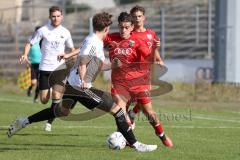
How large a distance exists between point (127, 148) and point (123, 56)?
1623 mm

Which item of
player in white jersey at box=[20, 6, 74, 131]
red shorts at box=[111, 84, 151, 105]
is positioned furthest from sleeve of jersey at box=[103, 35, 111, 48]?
player in white jersey at box=[20, 6, 74, 131]

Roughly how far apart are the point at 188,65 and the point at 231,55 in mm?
3493

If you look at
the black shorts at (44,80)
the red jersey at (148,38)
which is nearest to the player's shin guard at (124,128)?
the red jersey at (148,38)

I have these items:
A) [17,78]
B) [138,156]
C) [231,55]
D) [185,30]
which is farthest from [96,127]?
[185,30]

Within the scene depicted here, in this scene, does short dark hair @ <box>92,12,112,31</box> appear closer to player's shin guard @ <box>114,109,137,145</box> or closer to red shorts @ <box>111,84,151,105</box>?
player's shin guard @ <box>114,109,137,145</box>

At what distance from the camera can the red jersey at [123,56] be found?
13.0 m

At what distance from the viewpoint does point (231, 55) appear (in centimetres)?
2647

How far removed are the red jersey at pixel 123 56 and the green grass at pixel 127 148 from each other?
1.09 metres

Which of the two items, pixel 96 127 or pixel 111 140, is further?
pixel 96 127

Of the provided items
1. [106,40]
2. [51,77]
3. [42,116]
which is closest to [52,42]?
[51,77]

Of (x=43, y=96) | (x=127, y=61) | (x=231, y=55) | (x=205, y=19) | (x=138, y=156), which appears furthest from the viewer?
(x=205, y=19)

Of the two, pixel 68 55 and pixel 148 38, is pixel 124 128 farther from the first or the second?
pixel 68 55

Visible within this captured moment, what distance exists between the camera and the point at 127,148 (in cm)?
1233

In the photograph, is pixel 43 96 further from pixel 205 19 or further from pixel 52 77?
pixel 205 19
